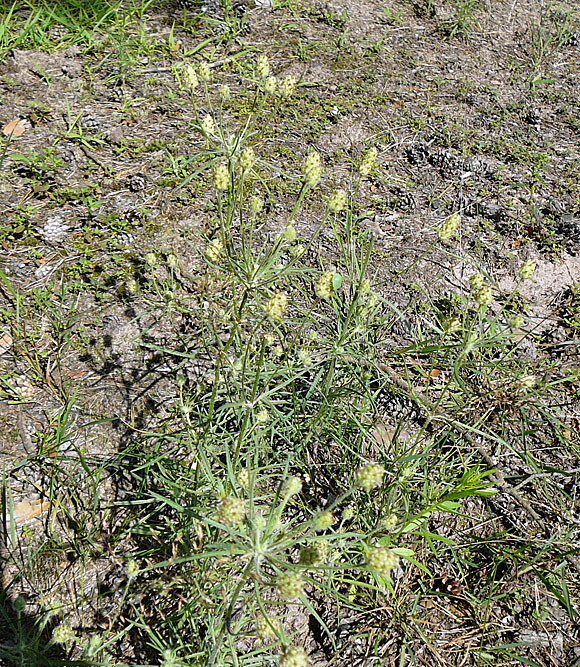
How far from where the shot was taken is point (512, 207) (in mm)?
3164

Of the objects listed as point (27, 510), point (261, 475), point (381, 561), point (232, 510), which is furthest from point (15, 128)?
point (381, 561)

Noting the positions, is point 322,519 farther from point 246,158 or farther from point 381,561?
point 246,158

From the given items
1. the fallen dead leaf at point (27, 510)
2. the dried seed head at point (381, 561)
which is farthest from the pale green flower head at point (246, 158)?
the fallen dead leaf at point (27, 510)

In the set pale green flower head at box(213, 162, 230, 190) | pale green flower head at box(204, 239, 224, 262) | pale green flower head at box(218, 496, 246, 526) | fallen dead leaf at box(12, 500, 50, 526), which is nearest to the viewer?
pale green flower head at box(218, 496, 246, 526)

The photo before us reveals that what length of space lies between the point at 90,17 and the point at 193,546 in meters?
3.39

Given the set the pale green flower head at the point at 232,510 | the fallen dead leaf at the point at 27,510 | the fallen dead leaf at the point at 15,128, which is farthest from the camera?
the fallen dead leaf at the point at 15,128

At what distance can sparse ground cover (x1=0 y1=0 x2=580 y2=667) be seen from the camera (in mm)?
1713

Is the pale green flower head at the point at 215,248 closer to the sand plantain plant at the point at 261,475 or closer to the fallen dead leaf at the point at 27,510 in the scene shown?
the sand plantain plant at the point at 261,475

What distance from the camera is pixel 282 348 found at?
2232 millimetres

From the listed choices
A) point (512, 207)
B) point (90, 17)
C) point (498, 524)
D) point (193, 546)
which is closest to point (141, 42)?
point (90, 17)

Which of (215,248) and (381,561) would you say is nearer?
(381,561)

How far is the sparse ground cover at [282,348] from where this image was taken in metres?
1.71

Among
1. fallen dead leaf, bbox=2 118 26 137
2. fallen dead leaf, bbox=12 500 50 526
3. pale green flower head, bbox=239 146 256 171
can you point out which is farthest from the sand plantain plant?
fallen dead leaf, bbox=2 118 26 137

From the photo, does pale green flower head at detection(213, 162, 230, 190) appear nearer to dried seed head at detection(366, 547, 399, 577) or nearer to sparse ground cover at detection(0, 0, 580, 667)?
sparse ground cover at detection(0, 0, 580, 667)
